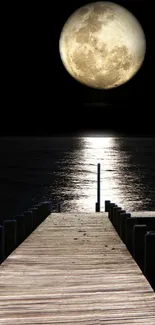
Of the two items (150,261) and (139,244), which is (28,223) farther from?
(150,261)

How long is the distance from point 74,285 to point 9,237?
270cm

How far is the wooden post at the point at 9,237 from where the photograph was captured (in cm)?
876

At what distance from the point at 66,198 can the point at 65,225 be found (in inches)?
2019

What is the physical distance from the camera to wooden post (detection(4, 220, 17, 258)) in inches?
345

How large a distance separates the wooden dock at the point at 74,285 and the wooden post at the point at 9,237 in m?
0.17

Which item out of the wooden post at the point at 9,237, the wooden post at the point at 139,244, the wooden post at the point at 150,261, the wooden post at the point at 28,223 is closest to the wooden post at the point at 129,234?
the wooden post at the point at 139,244

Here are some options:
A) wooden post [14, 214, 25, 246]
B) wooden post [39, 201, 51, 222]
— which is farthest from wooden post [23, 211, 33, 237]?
wooden post [39, 201, 51, 222]

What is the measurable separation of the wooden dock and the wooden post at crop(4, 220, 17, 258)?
174 mm

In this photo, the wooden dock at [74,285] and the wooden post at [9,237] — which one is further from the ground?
the wooden post at [9,237]

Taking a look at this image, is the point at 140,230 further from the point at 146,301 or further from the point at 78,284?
the point at 146,301

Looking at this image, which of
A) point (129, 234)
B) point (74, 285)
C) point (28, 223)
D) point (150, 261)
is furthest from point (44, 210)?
point (74, 285)

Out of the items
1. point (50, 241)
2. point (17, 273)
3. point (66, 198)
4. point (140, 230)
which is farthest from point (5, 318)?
point (66, 198)

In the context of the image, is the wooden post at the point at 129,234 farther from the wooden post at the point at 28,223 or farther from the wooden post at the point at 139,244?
the wooden post at the point at 28,223

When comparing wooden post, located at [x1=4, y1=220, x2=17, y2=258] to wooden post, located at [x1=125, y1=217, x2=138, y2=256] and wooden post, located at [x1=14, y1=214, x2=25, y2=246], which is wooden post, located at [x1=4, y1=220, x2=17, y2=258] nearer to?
wooden post, located at [x1=14, y1=214, x2=25, y2=246]
